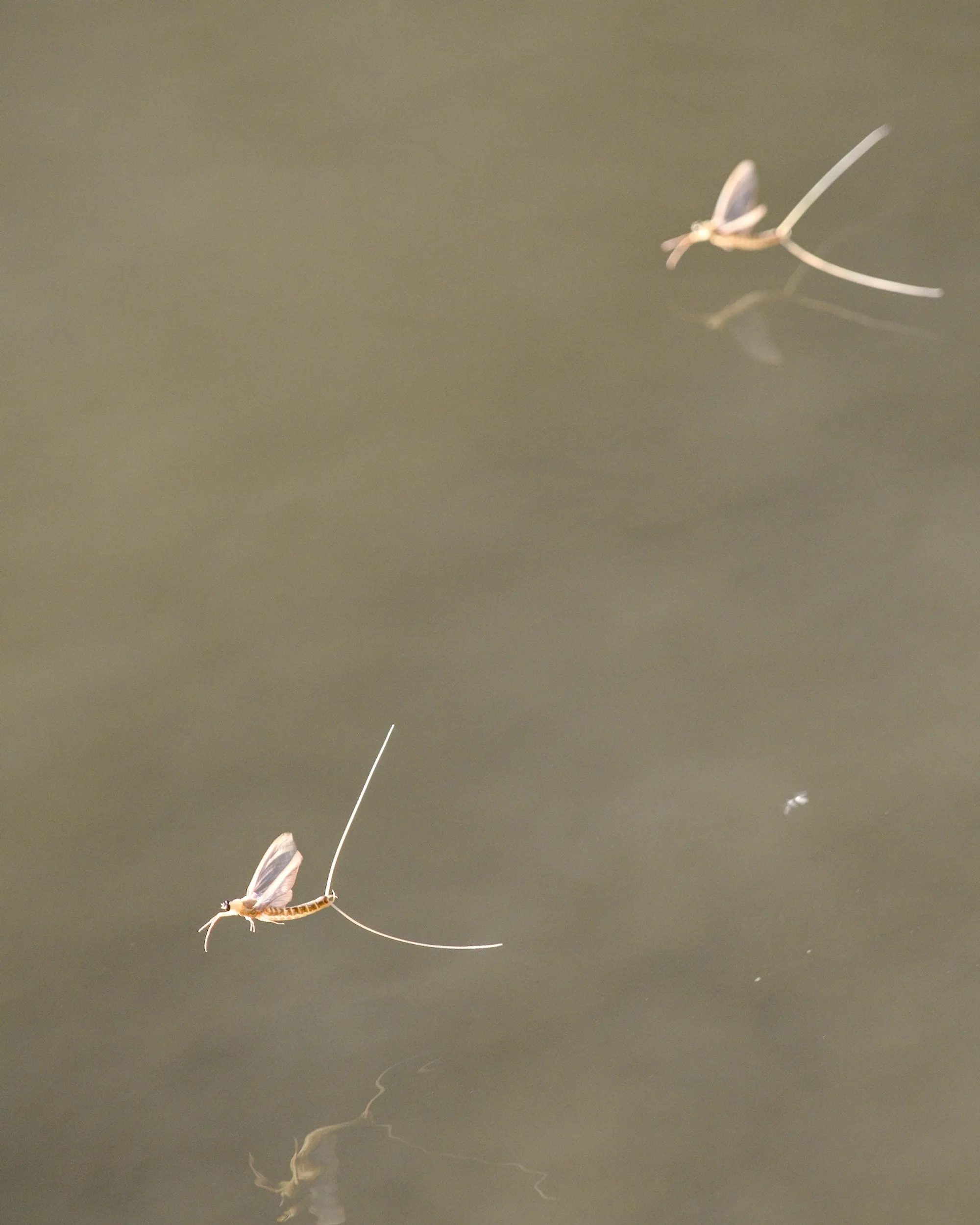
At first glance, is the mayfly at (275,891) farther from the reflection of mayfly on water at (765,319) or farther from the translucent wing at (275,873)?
the reflection of mayfly on water at (765,319)

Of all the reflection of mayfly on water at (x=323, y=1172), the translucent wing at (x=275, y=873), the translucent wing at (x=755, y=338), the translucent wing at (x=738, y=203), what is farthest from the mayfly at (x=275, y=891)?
the translucent wing at (x=738, y=203)

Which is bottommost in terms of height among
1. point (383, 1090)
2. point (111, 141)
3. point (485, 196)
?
point (383, 1090)

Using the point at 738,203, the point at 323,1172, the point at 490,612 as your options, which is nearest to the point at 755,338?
the point at 738,203

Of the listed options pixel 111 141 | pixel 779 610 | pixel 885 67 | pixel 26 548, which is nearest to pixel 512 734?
pixel 779 610

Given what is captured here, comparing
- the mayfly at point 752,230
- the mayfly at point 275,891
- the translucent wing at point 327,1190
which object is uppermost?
the mayfly at point 752,230

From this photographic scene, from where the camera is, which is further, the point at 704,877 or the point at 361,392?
the point at 361,392

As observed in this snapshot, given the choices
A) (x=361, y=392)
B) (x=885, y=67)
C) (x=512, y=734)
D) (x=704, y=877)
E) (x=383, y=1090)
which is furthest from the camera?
(x=885, y=67)

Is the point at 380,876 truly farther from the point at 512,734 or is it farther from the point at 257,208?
the point at 257,208
